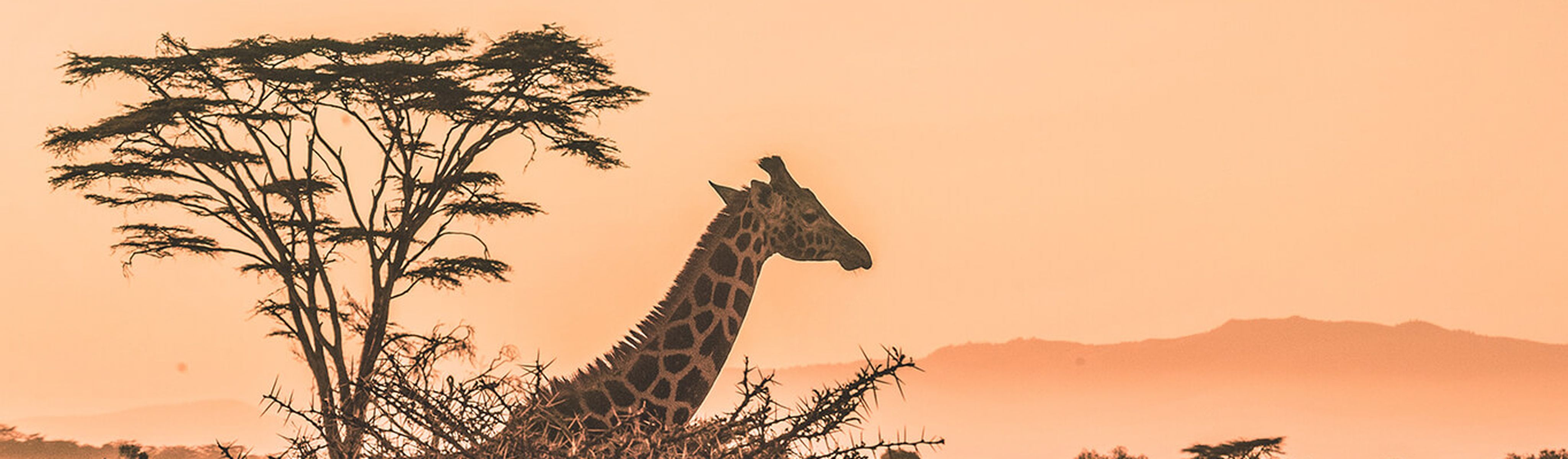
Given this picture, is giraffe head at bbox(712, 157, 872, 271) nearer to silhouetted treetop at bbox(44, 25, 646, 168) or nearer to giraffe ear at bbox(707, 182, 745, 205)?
giraffe ear at bbox(707, 182, 745, 205)

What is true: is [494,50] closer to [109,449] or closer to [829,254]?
[109,449]

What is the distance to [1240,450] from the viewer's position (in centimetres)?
2256

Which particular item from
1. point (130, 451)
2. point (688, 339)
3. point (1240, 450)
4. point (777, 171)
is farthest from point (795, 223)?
point (130, 451)

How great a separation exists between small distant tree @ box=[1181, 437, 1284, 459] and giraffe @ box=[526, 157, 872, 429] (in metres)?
10.5

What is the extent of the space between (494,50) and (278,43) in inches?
153

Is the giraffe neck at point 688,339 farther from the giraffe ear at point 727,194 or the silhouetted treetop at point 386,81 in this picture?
the silhouetted treetop at point 386,81

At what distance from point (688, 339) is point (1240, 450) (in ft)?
44.4

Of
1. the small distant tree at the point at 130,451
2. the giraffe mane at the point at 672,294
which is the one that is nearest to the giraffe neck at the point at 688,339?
the giraffe mane at the point at 672,294

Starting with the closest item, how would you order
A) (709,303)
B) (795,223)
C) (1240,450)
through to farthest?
(709,303) → (795,223) → (1240,450)

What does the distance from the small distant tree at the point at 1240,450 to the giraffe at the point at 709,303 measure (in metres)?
10.5

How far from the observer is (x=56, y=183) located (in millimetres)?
31281

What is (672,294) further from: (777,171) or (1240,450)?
(1240,450)

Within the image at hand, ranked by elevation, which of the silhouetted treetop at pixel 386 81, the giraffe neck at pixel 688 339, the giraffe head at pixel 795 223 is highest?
the silhouetted treetop at pixel 386 81

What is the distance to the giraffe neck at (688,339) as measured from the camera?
33.5 feet
